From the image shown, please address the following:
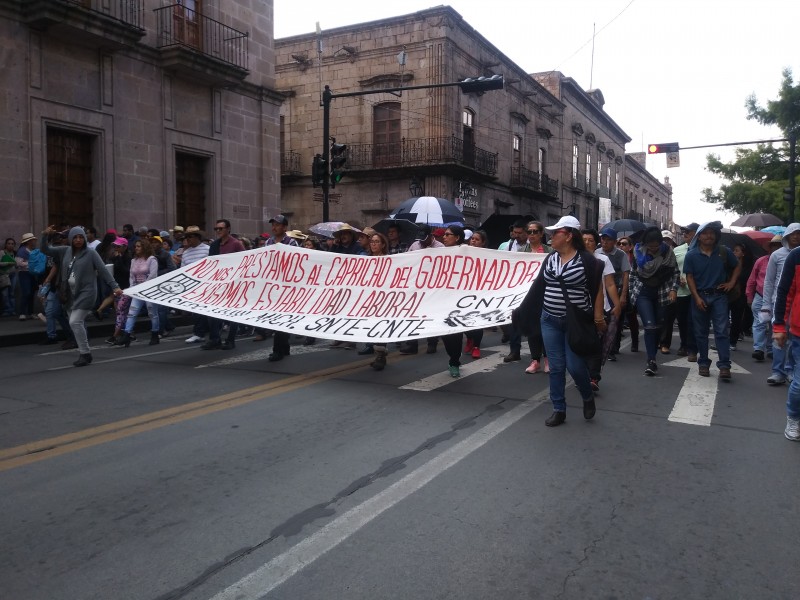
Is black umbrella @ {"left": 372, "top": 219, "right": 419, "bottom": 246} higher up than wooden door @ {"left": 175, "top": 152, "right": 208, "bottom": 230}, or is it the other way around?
wooden door @ {"left": 175, "top": 152, "right": 208, "bottom": 230}

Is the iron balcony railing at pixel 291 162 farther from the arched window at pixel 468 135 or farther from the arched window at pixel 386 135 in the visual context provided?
the arched window at pixel 468 135

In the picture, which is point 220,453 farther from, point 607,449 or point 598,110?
point 598,110

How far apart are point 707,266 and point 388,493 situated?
17.9ft

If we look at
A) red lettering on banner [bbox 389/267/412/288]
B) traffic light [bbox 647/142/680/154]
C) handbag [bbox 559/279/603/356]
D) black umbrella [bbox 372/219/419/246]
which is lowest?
handbag [bbox 559/279/603/356]

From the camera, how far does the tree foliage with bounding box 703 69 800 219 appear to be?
3200 centimetres

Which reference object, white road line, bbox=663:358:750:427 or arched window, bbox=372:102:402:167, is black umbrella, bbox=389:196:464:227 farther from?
arched window, bbox=372:102:402:167

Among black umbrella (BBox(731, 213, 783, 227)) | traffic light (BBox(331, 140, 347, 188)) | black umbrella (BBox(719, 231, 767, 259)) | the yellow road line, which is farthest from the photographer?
black umbrella (BBox(731, 213, 783, 227))

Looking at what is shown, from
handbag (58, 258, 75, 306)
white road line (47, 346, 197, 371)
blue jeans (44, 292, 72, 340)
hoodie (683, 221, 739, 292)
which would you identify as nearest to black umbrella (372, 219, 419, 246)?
white road line (47, 346, 197, 371)

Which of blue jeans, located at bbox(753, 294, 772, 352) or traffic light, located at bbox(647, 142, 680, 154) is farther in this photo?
traffic light, located at bbox(647, 142, 680, 154)

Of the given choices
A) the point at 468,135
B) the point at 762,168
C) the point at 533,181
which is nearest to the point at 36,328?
the point at 468,135

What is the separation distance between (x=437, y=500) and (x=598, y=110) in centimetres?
5178

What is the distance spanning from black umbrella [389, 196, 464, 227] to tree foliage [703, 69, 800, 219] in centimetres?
2023

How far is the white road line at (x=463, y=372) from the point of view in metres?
7.49

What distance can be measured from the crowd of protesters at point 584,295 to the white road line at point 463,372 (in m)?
0.16
